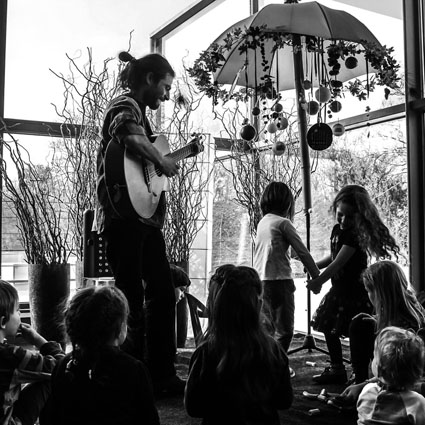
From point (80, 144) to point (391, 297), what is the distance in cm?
280

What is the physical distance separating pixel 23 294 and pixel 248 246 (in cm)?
193

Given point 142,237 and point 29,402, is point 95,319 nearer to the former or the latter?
point 29,402

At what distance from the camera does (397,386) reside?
5.66ft

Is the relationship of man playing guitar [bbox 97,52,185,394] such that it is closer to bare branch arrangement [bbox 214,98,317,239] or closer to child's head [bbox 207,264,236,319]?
child's head [bbox 207,264,236,319]

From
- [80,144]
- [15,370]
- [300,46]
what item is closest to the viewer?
[15,370]

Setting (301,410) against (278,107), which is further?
(278,107)

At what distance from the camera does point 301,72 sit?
3.34 metres

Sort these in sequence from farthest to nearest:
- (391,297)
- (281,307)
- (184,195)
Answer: (184,195) < (281,307) < (391,297)

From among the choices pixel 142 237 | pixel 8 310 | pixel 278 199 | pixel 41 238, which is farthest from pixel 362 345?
pixel 41 238

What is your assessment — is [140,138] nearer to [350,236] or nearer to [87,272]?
[350,236]

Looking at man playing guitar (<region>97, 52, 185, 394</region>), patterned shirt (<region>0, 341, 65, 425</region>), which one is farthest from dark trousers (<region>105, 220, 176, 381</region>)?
patterned shirt (<region>0, 341, 65, 425</region>)

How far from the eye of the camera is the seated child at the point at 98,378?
146cm

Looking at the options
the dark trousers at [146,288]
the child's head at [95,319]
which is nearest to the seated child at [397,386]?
the child's head at [95,319]

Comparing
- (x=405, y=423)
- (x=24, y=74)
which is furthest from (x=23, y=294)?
(x=405, y=423)
